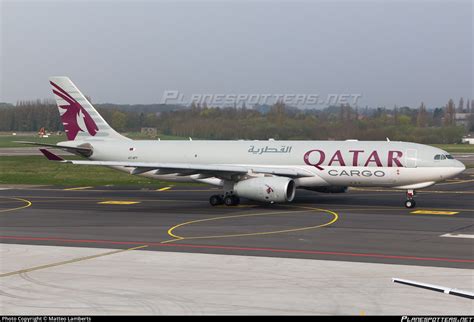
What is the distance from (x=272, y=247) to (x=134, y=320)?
35.1 feet

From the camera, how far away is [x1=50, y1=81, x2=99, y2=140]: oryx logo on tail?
151ft

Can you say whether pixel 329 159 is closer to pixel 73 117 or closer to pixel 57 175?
pixel 73 117

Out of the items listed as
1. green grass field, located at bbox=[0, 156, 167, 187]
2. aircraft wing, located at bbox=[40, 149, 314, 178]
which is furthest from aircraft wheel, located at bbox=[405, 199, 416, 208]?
green grass field, located at bbox=[0, 156, 167, 187]

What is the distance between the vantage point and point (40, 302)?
1752cm

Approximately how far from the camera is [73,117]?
46312 millimetres

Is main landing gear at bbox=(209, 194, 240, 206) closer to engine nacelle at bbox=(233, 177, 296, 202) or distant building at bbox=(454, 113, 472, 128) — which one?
engine nacelle at bbox=(233, 177, 296, 202)

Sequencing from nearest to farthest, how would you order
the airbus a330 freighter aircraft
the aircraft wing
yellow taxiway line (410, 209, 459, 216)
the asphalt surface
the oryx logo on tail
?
the asphalt surface < yellow taxiway line (410, 209, 459, 216) < the airbus a330 freighter aircraft < the aircraft wing < the oryx logo on tail

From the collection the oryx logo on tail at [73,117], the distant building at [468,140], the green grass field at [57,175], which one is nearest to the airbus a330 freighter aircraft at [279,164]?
the oryx logo on tail at [73,117]

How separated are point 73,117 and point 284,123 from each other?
2361 cm

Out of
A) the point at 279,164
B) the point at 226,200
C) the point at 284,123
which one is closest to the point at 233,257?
the point at 226,200

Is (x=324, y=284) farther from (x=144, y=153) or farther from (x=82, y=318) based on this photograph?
(x=144, y=153)

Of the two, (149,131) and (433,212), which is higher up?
(149,131)

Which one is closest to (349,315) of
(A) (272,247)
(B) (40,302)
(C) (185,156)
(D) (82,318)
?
(D) (82,318)

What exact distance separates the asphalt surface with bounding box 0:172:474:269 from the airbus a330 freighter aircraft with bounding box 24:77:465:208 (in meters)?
1.27
